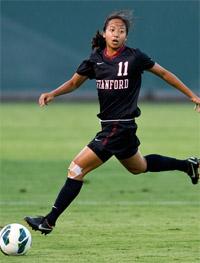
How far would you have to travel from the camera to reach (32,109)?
1511 inches

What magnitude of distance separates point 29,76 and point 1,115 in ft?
18.0

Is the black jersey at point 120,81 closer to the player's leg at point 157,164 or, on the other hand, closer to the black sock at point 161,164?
the player's leg at point 157,164

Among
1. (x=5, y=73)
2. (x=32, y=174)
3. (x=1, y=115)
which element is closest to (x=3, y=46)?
(x=5, y=73)

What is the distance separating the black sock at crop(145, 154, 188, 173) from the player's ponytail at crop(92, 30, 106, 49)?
131cm

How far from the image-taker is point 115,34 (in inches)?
410

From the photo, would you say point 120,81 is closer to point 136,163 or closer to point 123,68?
point 123,68

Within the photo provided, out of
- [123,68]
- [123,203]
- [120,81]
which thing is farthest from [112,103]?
[123,203]

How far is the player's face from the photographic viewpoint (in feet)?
34.2

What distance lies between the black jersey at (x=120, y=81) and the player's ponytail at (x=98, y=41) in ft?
0.69

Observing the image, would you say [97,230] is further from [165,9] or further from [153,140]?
[165,9]

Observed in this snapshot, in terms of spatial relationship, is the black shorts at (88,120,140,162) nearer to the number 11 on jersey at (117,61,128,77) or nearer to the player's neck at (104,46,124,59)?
the number 11 on jersey at (117,61,128,77)

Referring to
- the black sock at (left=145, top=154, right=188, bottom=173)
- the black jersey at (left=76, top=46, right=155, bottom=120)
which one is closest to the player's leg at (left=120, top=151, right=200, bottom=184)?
the black sock at (left=145, top=154, right=188, bottom=173)

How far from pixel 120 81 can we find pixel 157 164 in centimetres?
119

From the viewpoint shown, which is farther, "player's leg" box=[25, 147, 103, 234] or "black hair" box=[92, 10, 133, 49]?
"black hair" box=[92, 10, 133, 49]
